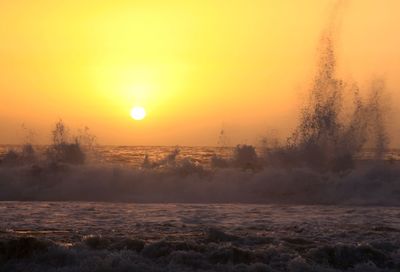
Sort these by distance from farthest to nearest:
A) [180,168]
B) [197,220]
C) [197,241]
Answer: [180,168], [197,220], [197,241]

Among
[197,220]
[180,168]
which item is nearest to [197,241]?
[197,220]

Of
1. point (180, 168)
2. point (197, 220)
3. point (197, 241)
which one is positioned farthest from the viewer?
point (180, 168)

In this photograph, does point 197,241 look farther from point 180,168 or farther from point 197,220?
point 180,168

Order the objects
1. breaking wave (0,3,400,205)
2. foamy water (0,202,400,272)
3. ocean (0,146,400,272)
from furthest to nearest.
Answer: breaking wave (0,3,400,205) < ocean (0,146,400,272) < foamy water (0,202,400,272)

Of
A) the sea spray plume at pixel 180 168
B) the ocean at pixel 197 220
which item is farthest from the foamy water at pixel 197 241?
the sea spray plume at pixel 180 168

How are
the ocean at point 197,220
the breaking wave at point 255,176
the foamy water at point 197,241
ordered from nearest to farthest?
the foamy water at point 197,241 → the ocean at point 197,220 → the breaking wave at point 255,176

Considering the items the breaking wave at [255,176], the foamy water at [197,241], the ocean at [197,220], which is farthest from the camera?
the breaking wave at [255,176]

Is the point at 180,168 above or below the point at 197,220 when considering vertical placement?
above

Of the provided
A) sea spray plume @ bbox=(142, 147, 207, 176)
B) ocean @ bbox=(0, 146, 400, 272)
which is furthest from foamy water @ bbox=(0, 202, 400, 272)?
sea spray plume @ bbox=(142, 147, 207, 176)

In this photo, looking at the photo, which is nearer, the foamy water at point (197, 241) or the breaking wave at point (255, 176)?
the foamy water at point (197, 241)

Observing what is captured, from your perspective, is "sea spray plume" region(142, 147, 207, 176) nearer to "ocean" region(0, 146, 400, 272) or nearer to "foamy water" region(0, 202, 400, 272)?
"ocean" region(0, 146, 400, 272)

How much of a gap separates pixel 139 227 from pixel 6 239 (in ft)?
12.2

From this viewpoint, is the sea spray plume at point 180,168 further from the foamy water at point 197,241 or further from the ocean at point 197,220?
the foamy water at point 197,241

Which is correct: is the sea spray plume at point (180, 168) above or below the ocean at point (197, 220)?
above
